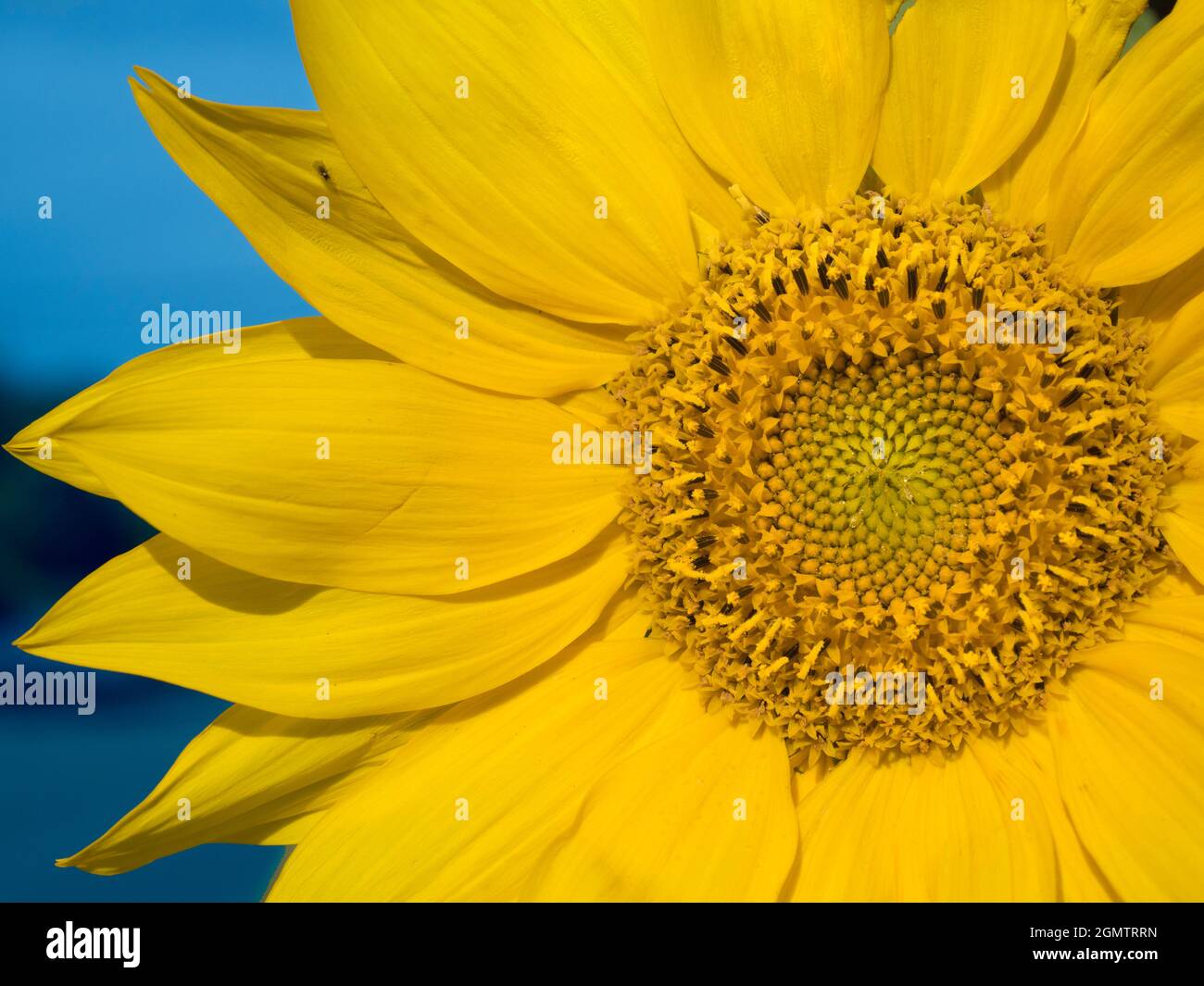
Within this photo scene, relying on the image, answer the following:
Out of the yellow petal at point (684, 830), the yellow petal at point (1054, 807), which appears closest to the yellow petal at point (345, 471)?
the yellow petal at point (684, 830)

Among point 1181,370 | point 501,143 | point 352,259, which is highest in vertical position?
point 501,143

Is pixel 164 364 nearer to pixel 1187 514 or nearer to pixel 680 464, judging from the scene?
pixel 680 464

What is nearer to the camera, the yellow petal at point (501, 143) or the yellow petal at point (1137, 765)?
the yellow petal at point (1137, 765)

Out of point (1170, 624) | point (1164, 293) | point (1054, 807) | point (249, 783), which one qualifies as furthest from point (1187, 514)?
point (249, 783)

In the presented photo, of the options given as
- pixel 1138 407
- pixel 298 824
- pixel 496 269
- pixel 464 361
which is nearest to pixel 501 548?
pixel 464 361

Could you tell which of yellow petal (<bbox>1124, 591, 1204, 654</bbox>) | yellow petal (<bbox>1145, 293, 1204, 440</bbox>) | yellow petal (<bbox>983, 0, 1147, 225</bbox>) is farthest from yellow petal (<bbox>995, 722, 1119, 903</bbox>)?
yellow petal (<bbox>983, 0, 1147, 225</bbox>)

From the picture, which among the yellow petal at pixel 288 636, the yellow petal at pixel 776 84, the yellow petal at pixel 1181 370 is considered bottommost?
the yellow petal at pixel 288 636

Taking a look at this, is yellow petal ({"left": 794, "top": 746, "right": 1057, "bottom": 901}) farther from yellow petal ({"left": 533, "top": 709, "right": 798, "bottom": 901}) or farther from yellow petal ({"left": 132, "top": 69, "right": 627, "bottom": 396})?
yellow petal ({"left": 132, "top": 69, "right": 627, "bottom": 396})

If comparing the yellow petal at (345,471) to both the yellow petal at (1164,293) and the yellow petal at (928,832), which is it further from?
the yellow petal at (1164,293)
